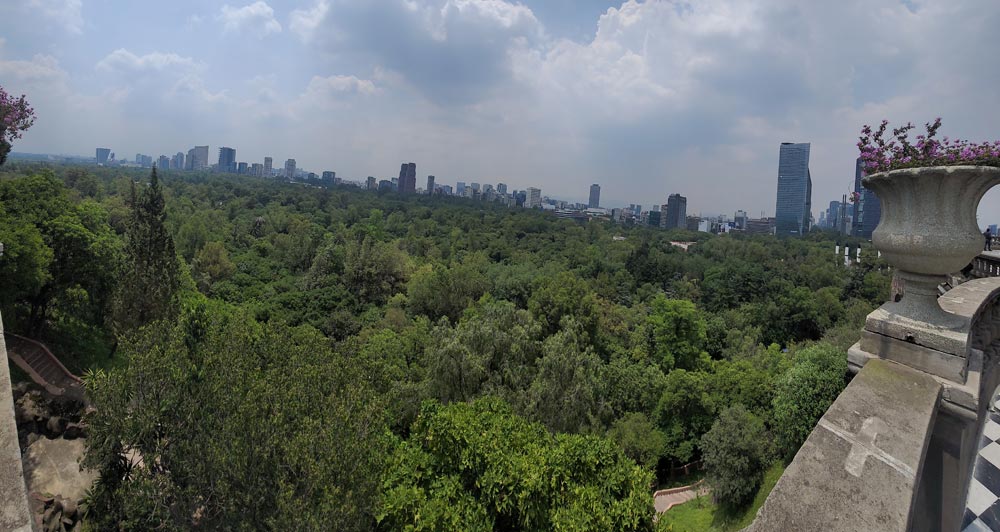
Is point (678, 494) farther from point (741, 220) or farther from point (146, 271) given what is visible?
point (741, 220)

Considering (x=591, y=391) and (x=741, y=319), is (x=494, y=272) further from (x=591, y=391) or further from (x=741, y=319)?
(x=591, y=391)

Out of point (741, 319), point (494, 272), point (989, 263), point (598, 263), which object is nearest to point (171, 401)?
point (989, 263)

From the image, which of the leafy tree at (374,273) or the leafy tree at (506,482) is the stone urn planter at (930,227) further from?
the leafy tree at (374,273)

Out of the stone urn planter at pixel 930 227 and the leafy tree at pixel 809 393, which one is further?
the leafy tree at pixel 809 393

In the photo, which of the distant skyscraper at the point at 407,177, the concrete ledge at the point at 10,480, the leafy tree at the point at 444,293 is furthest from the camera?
the distant skyscraper at the point at 407,177

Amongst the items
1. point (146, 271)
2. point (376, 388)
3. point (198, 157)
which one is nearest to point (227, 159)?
point (198, 157)

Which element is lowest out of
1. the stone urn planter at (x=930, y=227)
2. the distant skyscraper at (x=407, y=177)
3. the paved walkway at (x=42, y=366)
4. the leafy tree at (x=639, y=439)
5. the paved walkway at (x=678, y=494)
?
the paved walkway at (x=678, y=494)

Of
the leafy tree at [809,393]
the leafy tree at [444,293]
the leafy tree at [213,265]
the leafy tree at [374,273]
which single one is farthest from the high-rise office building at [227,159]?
the leafy tree at [809,393]
